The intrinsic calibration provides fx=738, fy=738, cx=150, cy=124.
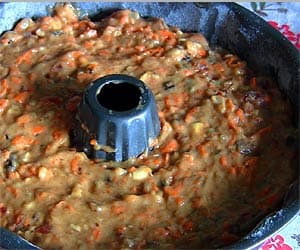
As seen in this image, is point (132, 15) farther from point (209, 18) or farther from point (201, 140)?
point (201, 140)

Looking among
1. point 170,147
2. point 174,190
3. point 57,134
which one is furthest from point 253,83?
point 57,134

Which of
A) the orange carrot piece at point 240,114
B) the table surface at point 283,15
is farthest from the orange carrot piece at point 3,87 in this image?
the table surface at point 283,15

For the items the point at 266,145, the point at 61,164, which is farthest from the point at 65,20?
the point at 266,145

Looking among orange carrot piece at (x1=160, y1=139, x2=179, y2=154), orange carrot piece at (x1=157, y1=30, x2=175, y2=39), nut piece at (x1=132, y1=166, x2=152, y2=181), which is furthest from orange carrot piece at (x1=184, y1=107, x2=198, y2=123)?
orange carrot piece at (x1=157, y1=30, x2=175, y2=39)

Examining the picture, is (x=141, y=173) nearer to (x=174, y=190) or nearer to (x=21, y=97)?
(x=174, y=190)

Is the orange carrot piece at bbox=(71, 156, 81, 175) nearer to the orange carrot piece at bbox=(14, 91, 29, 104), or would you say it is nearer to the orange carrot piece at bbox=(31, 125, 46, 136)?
the orange carrot piece at bbox=(31, 125, 46, 136)
